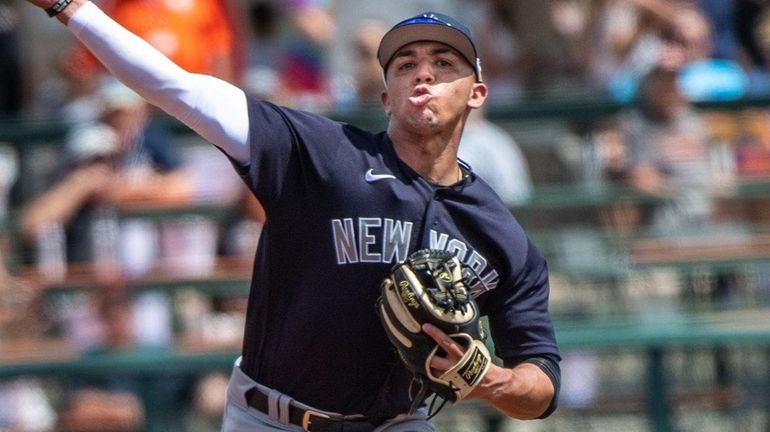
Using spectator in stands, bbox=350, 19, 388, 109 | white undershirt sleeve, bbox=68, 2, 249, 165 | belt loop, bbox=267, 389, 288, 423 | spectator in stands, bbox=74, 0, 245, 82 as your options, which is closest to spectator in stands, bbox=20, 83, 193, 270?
spectator in stands, bbox=74, 0, 245, 82

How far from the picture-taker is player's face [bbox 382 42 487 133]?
13.0 feet

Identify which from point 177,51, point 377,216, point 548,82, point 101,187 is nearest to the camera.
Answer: point 377,216

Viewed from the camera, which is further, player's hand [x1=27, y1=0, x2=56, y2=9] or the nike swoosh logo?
the nike swoosh logo

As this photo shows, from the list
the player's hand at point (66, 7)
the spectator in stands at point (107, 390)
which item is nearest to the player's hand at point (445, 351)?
the player's hand at point (66, 7)

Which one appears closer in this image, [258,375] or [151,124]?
[258,375]

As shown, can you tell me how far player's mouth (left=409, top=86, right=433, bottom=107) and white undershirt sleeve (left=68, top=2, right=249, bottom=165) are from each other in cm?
49

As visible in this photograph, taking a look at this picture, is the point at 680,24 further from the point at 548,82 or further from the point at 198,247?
the point at 198,247

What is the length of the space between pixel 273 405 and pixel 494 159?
3675mm

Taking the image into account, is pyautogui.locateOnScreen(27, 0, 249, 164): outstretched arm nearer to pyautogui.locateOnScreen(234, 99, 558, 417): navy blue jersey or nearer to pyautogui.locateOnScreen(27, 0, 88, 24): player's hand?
pyautogui.locateOnScreen(27, 0, 88, 24): player's hand

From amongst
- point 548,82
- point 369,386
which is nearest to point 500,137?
point 548,82

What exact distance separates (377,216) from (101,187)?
3825mm

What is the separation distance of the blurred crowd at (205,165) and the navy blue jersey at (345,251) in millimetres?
3323

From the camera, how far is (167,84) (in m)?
3.65

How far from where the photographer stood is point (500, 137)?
25.2 ft
